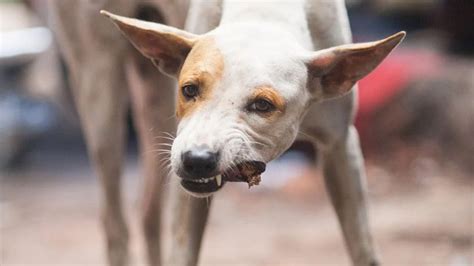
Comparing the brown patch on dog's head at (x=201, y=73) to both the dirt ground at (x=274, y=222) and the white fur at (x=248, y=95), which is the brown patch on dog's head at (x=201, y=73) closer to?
the white fur at (x=248, y=95)

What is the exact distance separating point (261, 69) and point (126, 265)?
6.40 feet

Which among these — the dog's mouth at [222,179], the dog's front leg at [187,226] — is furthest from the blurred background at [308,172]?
the dog's mouth at [222,179]

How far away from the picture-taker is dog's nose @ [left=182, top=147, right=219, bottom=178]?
287 centimetres

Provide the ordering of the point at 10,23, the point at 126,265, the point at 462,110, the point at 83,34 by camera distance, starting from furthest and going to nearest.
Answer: the point at 10,23, the point at 462,110, the point at 126,265, the point at 83,34

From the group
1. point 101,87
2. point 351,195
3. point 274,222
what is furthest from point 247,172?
point 274,222

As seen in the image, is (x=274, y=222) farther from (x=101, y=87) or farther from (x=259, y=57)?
(x=259, y=57)

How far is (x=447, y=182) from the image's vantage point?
7.66 m

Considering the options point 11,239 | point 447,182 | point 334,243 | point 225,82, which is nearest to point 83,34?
point 225,82

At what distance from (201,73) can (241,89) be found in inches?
6.1

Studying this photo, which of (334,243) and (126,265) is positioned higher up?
(126,265)

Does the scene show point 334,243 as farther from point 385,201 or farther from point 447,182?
point 447,182

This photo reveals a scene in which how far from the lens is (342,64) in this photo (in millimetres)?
3219

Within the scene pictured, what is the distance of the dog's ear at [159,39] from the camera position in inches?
127

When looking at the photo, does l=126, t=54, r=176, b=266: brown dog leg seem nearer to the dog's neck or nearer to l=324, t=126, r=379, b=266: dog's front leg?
l=324, t=126, r=379, b=266: dog's front leg
